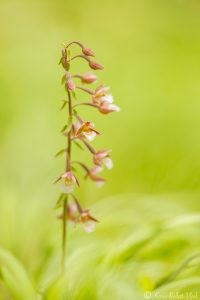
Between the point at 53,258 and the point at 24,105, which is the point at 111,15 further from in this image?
the point at 53,258

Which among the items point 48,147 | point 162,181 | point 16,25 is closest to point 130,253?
point 162,181

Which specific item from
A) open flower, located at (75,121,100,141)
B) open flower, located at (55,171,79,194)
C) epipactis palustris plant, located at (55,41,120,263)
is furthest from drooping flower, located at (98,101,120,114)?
open flower, located at (55,171,79,194)

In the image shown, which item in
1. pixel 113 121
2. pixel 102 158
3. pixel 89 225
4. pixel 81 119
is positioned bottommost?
pixel 89 225

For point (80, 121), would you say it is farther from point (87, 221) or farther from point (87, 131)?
point (87, 221)

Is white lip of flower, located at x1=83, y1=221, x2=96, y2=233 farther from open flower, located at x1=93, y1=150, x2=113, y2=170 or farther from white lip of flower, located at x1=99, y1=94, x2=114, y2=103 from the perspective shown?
white lip of flower, located at x1=99, y1=94, x2=114, y2=103

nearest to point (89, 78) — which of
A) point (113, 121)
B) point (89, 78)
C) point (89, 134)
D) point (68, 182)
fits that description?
point (89, 78)

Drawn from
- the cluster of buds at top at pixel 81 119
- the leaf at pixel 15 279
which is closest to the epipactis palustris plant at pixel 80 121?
the cluster of buds at top at pixel 81 119
